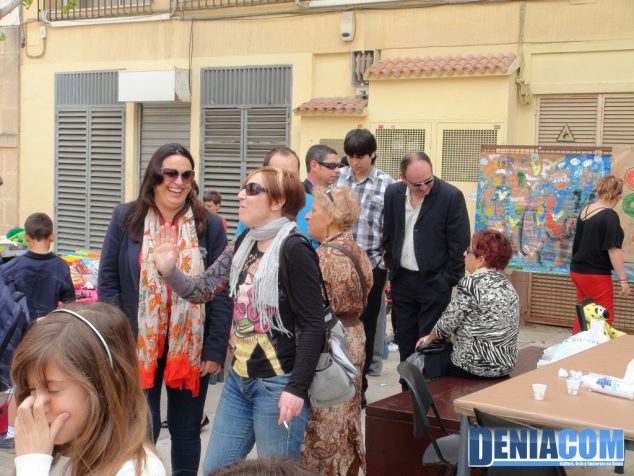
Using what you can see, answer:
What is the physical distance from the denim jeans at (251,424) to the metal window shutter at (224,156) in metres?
9.46

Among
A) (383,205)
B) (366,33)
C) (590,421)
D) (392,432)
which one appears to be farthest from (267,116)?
(590,421)

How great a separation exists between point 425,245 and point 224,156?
7.30m

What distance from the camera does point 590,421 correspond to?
3.32 m

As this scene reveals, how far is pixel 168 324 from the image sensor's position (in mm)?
4016

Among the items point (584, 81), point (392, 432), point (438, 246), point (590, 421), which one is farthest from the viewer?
point (584, 81)

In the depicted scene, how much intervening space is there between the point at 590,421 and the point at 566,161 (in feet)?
19.6

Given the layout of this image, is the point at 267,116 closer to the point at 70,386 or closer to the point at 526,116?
the point at 526,116

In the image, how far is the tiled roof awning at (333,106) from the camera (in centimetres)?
1128

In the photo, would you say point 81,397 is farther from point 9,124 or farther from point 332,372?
point 9,124

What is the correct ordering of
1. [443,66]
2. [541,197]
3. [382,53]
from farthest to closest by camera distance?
[382,53] → [443,66] → [541,197]

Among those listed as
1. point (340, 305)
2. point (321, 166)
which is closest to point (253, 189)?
point (340, 305)

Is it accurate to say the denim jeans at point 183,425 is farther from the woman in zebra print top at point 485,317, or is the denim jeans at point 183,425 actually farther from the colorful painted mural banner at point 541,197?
the colorful painted mural banner at point 541,197

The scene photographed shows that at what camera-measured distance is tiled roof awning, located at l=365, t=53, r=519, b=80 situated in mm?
10180

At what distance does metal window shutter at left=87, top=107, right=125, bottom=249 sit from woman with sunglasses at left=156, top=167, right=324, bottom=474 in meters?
11.0
